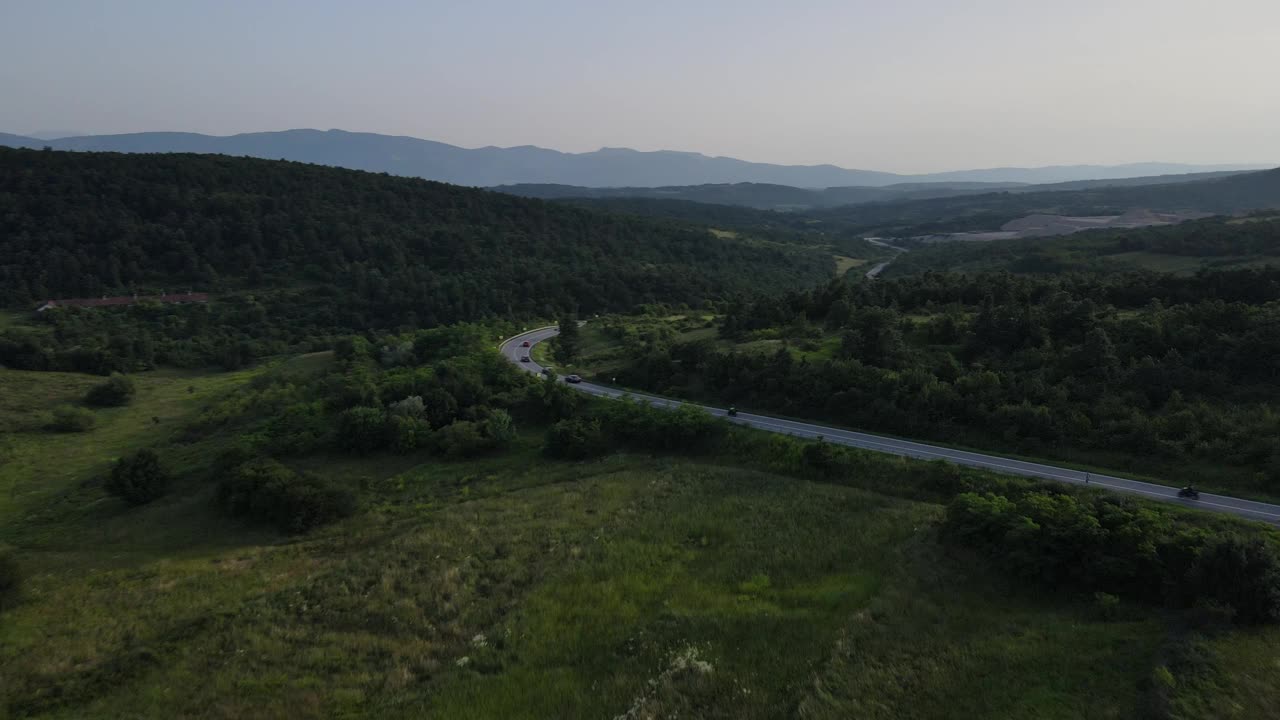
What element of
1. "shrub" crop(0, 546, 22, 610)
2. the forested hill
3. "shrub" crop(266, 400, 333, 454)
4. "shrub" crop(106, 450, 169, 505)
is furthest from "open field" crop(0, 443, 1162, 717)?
the forested hill

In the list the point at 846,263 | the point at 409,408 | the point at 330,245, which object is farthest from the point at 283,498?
the point at 846,263

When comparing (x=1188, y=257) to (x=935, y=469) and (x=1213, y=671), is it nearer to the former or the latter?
(x=935, y=469)

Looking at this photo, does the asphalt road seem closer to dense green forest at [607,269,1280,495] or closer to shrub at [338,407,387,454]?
dense green forest at [607,269,1280,495]

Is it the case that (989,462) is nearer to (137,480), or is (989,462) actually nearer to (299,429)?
(299,429)

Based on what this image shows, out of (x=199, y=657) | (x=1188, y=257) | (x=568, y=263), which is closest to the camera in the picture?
(x=199, y=657)

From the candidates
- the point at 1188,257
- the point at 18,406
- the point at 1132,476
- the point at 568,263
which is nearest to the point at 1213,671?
the point at 1132,476

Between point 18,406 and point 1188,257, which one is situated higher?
point 1188,257

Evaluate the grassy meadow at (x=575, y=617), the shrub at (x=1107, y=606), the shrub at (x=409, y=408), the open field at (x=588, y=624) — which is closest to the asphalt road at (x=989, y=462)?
the grassy meadow at (x=575, y=617)
